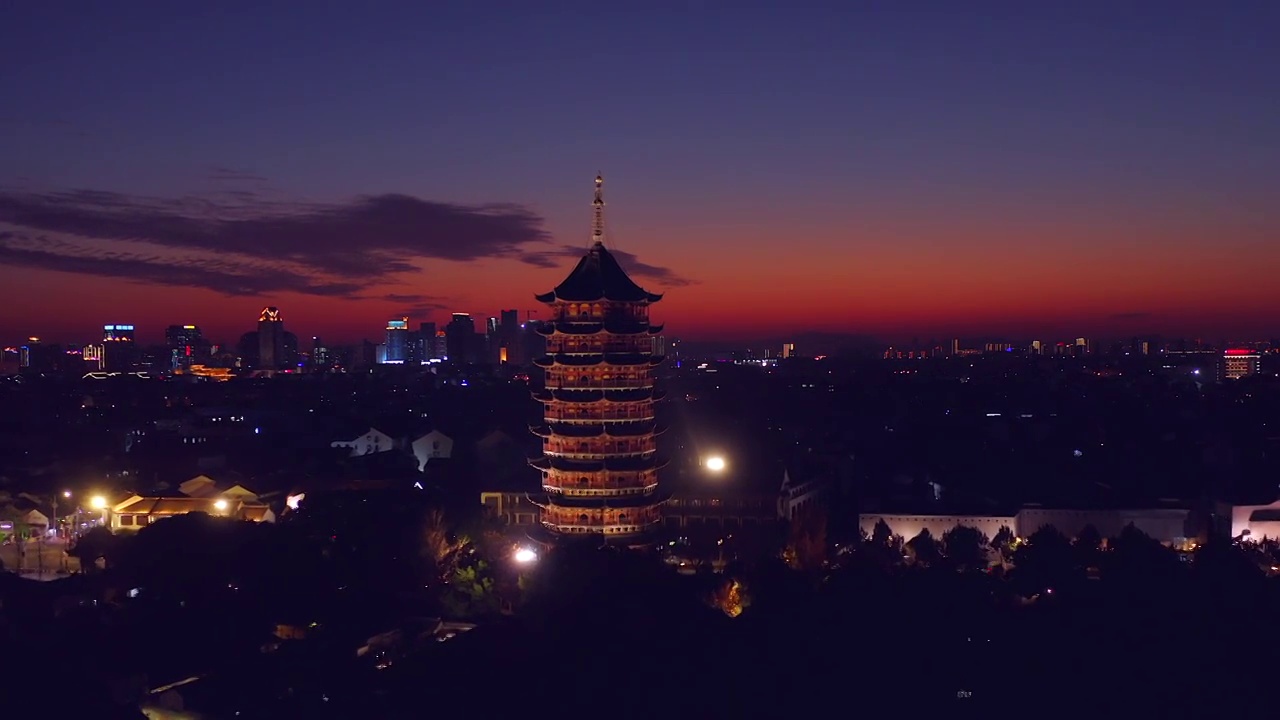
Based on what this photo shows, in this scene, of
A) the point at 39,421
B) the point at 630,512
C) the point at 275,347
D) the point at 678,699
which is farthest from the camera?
the point at 275,347

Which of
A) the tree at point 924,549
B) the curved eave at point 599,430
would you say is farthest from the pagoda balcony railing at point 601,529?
the tree at point 924,549

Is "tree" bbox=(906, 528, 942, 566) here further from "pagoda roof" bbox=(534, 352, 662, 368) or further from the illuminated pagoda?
"pagoda roof" bbox=(534, 352, 662, 368)

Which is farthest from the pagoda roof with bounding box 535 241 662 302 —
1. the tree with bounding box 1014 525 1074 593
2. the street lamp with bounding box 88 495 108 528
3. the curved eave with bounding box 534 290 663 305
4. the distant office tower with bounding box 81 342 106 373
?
the distant office tower with bounding box 81 342 106 373

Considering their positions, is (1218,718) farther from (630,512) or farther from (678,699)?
(630,512)

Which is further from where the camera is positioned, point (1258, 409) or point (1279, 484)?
point (1258, 409)

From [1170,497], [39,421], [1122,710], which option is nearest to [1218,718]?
[1122,710]
